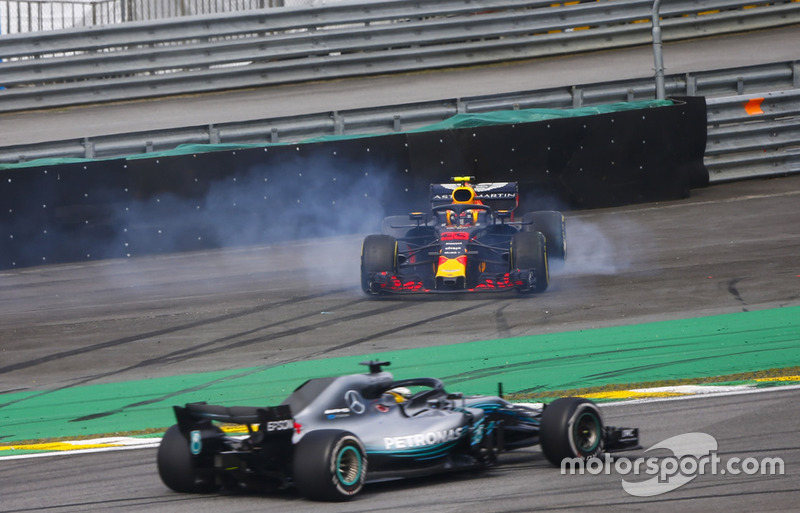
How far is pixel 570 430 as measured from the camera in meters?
7.39

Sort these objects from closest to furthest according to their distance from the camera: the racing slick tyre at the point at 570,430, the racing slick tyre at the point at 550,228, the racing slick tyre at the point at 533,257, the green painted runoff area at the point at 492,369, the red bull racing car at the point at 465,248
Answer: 1. the racing slick tyre at the point at 570,430
2. the green painted runoff area at the point at 492,369
3. the racing slick tyre at the point at 533,257
4. the red bull racing car at the point at 465,248
5. the racing slick tyre at the point at 550,228

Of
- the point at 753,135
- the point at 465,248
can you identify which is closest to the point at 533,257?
the point at 465,248

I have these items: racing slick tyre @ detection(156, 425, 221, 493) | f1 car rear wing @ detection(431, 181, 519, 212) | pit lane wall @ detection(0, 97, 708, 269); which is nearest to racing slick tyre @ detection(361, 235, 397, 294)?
f1 car rear wing @ detection(431, 181, 519, 212)

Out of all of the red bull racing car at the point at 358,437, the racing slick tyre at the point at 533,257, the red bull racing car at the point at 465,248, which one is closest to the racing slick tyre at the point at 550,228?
the red bull racing car at the point at 465,248

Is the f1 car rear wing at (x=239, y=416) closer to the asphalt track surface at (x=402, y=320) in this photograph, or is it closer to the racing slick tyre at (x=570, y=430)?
the asphalt track surface at (x=402, y=320)

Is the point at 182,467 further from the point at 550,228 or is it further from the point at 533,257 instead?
the point at 550,228

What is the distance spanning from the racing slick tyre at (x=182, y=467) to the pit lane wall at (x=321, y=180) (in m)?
12.5

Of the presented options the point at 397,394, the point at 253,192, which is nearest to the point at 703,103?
the point at 253,192

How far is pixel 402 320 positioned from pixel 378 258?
61.8 inches

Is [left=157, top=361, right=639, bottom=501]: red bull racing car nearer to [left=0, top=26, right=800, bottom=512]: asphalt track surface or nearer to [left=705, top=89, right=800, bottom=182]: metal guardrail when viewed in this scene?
[left=0, top=26, right=800, bottom=512]: asphalt track surface

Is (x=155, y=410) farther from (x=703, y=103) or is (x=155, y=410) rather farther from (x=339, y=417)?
(x=703, y=103)

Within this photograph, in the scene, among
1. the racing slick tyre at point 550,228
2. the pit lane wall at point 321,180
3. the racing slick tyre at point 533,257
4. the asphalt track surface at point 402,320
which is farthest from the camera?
the pit lane wall at point 321,180

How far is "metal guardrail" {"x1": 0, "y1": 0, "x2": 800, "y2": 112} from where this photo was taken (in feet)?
88.3

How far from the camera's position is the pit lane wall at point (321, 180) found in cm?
1911
